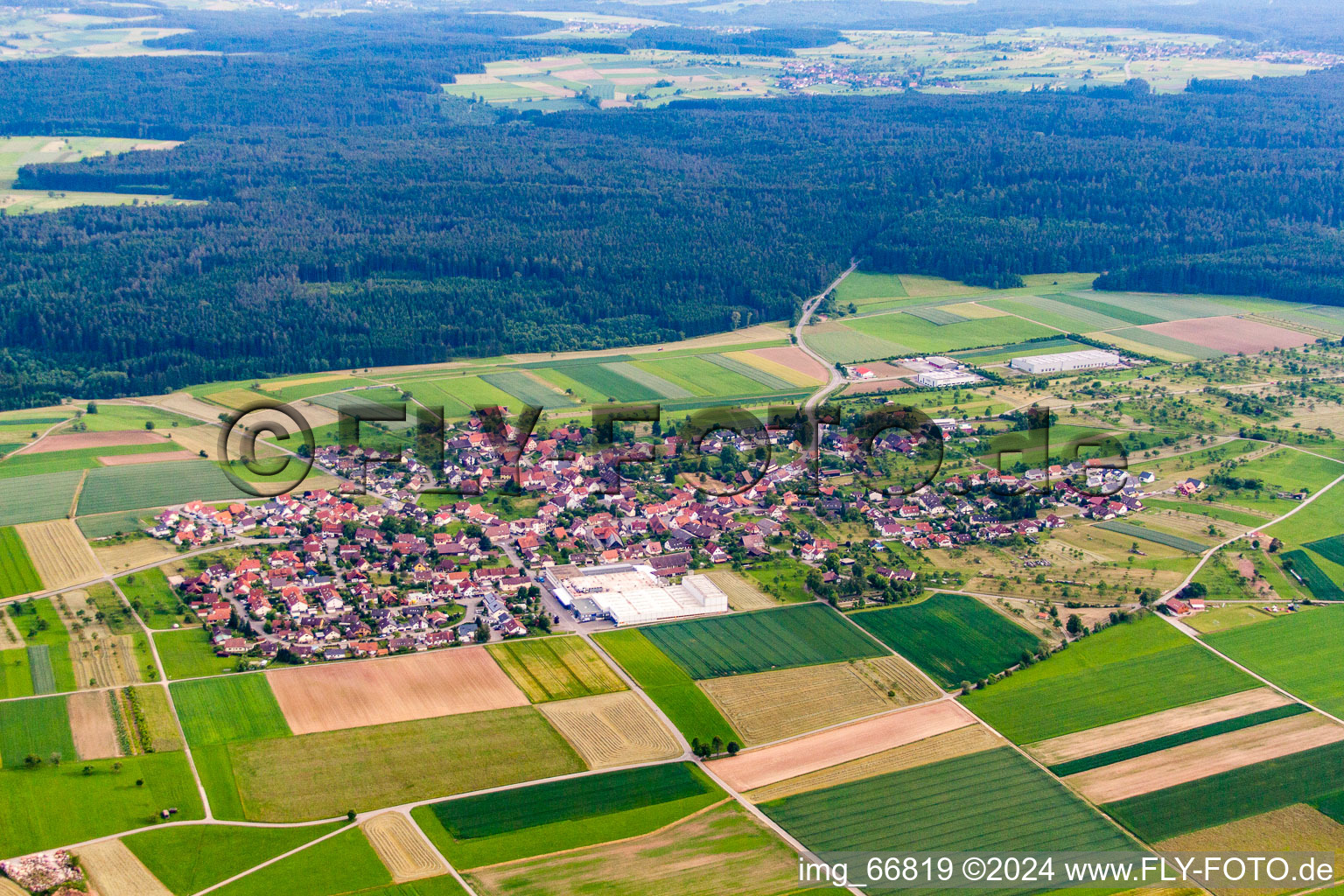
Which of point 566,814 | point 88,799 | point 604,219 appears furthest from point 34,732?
point 604,219

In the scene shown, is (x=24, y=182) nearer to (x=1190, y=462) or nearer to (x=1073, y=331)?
(x=1073, y=331)

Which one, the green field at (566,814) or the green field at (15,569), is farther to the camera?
the green field at (15,569)

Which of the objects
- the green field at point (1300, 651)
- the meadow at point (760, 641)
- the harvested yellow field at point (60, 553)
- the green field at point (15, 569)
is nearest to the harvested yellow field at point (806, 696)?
the meadow at point (760, 641)

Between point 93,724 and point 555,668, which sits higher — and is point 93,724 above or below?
above

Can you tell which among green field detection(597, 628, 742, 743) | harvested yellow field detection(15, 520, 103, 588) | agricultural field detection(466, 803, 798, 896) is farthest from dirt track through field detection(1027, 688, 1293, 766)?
harvested yellow field detection(15, 520, 103, 588)

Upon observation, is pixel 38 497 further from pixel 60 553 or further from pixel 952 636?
pixel 952 636

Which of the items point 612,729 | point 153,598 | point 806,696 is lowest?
point 612,729

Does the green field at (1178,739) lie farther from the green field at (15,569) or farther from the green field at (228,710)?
the green field at (15,569)
